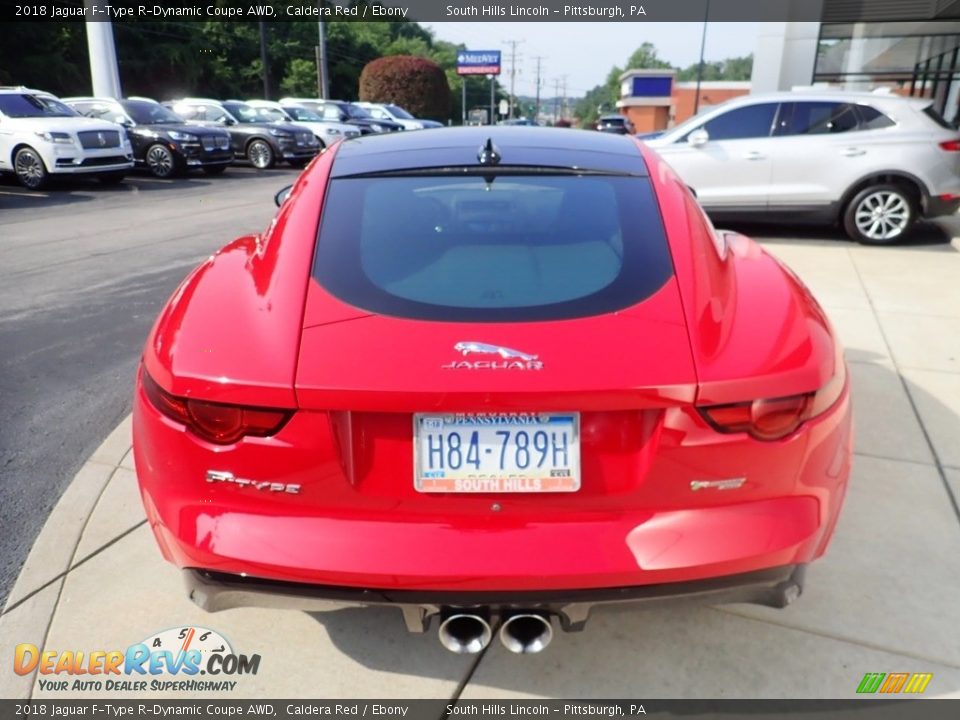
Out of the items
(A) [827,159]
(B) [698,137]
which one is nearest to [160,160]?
(B) [698,137]

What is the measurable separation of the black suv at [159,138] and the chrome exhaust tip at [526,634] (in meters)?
17.4

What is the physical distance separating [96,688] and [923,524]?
301cm

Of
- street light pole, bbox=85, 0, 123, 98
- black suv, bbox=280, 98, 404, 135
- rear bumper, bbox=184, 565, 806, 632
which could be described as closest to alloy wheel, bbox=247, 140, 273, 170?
black suv, bbox=280, 98, 404, 135

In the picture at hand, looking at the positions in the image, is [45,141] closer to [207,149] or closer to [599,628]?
[207,149]

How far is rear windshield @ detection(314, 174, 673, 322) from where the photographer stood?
2.06 meters

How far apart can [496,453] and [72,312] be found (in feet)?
17.8

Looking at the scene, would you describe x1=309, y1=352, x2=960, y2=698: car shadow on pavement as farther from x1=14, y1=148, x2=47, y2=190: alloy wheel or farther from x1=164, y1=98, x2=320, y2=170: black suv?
x1=164, y1=98, x2=320, y2=170: black suv

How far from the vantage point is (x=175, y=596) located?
104 inches

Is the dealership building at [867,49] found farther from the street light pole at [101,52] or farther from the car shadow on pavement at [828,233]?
the street light pole at [101,52]

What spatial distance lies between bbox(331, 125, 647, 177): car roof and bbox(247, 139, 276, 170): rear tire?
59.6ft

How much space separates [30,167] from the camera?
1436 centimetres

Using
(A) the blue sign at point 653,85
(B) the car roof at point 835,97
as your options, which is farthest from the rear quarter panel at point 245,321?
(A) the blue sign at point 653,85

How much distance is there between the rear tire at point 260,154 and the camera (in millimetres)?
20094

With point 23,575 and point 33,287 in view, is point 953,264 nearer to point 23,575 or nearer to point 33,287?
point 23,575
